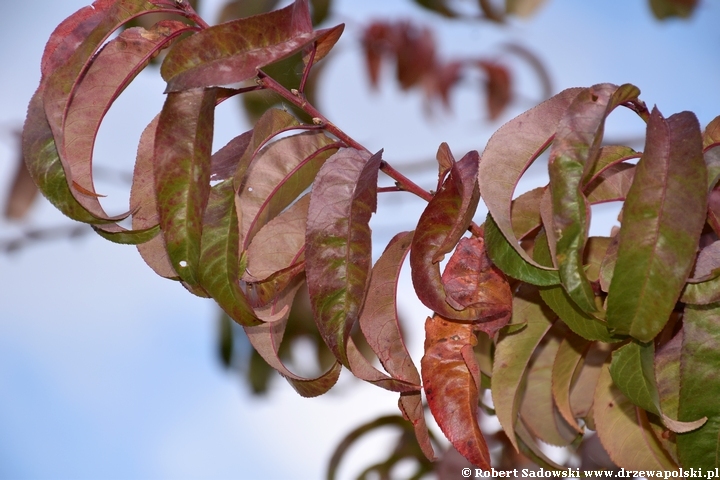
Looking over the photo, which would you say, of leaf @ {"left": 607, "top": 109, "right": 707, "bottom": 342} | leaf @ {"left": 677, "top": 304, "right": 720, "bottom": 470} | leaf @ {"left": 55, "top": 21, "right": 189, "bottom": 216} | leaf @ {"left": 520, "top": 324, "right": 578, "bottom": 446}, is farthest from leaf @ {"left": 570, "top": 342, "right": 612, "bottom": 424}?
leaf @ {"left": 55, "top": 21, "right": 189, "bottom": 216}

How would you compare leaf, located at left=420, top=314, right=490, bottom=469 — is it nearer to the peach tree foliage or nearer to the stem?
the peach tree foliage

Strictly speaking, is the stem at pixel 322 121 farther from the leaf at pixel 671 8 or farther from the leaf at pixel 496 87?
the leaf at pixel 496 87

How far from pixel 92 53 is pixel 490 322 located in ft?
1.83

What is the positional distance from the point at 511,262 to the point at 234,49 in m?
0.37

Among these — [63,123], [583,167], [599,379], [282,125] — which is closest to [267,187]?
[282,125]

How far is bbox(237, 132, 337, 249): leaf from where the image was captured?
0.89 meters

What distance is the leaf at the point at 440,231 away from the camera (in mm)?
779

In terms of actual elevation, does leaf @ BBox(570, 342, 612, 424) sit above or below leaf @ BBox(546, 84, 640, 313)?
below

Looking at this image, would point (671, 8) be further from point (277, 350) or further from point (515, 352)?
point (277, 350)

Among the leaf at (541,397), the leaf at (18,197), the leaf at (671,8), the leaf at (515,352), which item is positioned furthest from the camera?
the leaf at (18,197)

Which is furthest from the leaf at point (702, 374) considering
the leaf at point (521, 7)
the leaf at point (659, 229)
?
the leaf at point (521, 7)

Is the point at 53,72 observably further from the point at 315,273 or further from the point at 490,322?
the point at 490,322

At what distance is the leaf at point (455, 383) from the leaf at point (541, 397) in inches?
12.1

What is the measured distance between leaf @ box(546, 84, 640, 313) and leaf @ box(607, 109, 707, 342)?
1.7 inches
